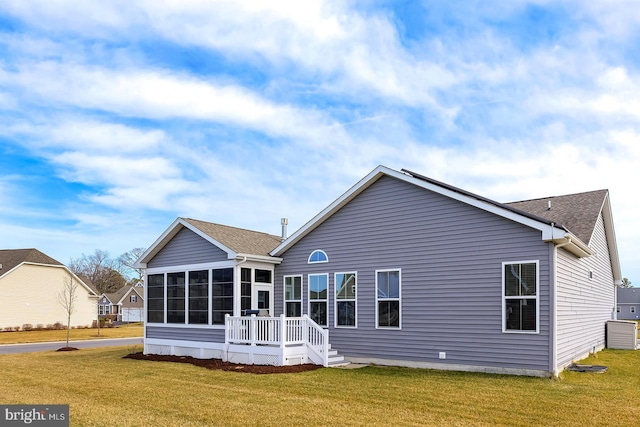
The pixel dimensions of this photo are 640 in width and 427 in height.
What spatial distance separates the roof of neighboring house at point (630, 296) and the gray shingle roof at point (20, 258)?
64.3 meters

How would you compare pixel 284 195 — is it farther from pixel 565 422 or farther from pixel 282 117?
pixel 565 422

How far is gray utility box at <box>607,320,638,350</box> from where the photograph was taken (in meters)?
19.8

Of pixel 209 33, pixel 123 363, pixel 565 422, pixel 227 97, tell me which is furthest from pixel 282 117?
pixel 565 422

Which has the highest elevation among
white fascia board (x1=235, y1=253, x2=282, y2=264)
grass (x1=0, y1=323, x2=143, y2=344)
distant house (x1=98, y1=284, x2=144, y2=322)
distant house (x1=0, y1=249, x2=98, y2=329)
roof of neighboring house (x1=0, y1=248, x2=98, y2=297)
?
white fascia board (x1=235, y1=253, x2=282, y2=264)

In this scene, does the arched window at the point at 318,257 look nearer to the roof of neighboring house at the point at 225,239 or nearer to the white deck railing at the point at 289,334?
the roof of neighboring house at the point at 225,239

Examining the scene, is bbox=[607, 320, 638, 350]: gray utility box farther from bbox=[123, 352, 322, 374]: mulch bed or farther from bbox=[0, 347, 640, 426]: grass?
bbox=[123, 352, 322, 374]: mulch bed

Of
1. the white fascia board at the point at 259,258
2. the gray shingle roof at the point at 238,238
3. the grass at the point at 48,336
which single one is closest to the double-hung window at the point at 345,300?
the white fascia board at the point at 259,258

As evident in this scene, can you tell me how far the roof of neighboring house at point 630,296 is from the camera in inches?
2657

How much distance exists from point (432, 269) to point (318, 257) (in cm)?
392

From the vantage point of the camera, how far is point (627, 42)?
12219 mm

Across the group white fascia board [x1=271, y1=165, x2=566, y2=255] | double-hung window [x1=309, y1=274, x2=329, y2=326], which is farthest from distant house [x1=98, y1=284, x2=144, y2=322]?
white fascia board [x1=271, y1=165, x2=566, y2=255]

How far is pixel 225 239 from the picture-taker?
1739 centimetres

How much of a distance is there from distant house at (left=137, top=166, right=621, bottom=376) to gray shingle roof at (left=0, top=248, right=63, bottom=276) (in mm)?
28943

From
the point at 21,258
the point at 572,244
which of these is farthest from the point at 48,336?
the point at 572,244
